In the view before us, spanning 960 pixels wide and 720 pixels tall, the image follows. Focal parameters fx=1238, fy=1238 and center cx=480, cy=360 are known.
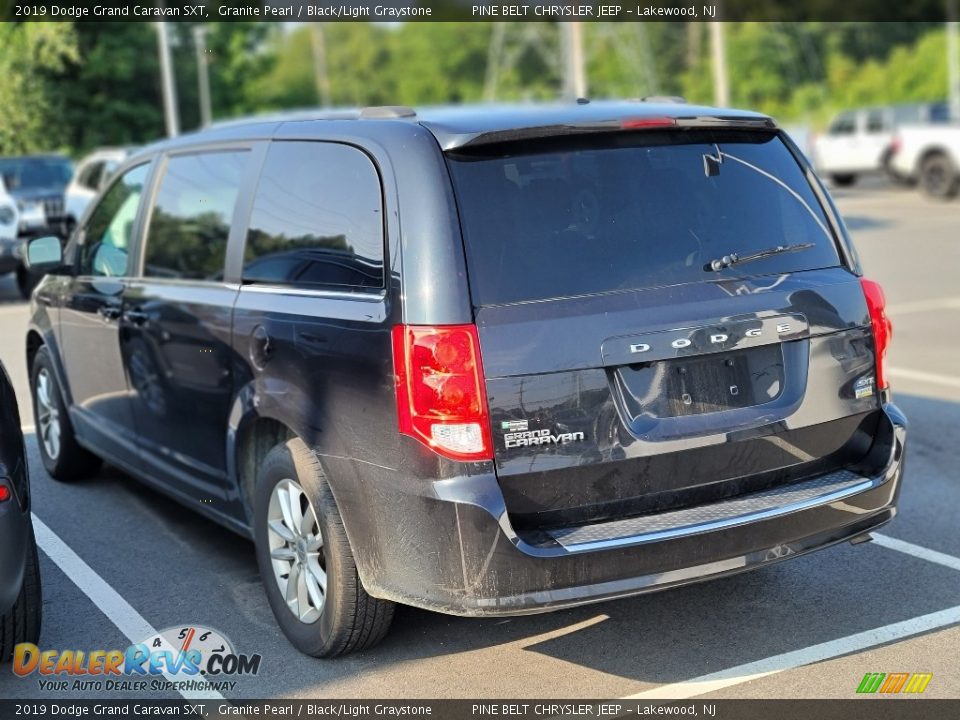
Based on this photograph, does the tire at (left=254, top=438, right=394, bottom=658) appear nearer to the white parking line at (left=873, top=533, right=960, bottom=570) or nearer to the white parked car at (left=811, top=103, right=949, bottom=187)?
the white parking line at (left=873, top=533, right=960, bottom=570)

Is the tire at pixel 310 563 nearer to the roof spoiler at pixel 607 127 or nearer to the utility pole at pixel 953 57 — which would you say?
the roof spoiler at pixel 607 127

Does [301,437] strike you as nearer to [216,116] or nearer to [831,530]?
[831,530]

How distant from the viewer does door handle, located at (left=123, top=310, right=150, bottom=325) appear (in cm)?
527

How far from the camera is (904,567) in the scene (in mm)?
4949

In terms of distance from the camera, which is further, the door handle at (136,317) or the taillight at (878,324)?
the door handle at (136,317)

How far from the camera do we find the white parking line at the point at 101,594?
13.5ft

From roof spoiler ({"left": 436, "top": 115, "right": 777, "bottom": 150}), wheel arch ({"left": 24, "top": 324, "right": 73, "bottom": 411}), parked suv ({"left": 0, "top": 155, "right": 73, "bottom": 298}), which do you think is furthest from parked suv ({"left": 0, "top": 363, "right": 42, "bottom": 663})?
parked suv ({"left": 0, "top": 155, "right": 73, "bottom": 298})

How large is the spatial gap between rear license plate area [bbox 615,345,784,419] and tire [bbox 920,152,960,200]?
22896mm

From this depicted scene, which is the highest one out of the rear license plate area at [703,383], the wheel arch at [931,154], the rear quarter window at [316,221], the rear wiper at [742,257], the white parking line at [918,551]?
the rear quarter window at [316,221]

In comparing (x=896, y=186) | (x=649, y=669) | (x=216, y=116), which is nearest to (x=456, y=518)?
(x=649, y=669)

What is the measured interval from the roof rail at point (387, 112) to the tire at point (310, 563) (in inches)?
44.5

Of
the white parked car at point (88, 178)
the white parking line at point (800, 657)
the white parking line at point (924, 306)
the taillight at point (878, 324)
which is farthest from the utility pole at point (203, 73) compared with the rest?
the white parking line at point (800, 657)

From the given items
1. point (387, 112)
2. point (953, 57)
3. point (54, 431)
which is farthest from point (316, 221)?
point (953, 57)

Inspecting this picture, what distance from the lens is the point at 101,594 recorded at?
4887 millimetres
